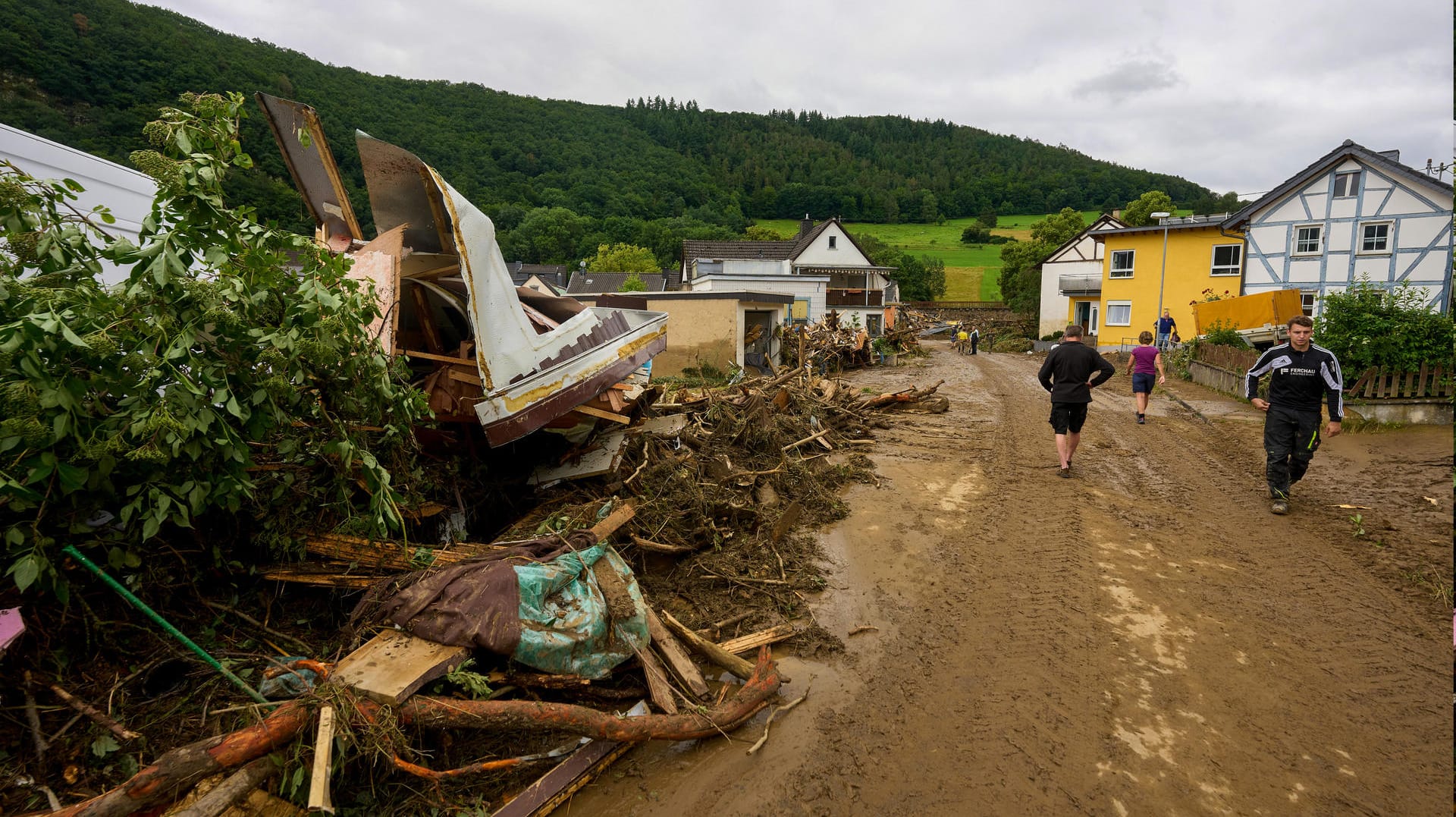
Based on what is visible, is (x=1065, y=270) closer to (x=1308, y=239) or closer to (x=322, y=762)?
(x=1308, y=239)

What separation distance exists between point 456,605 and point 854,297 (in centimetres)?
4455

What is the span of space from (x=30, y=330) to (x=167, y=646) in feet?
5.63

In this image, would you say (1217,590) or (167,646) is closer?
(167,646)

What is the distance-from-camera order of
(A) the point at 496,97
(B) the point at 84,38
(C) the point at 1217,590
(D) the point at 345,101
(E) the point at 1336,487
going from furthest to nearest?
(A) the point at 496,97, (D) the point at 345,101, (B) the point at 84,38, (E) the point at 1336,487, (C) the point at 1217,590

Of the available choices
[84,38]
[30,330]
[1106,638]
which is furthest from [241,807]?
[84,38]

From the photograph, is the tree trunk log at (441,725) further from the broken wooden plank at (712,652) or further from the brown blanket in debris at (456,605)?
the brown blanket in debris at (456,605)

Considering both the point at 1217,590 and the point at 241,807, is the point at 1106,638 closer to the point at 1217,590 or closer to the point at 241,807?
the point at 1217,590

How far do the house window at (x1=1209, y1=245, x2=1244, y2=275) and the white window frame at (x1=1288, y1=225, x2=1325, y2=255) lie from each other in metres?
2.14

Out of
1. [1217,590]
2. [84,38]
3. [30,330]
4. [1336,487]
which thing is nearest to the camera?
[30,330]

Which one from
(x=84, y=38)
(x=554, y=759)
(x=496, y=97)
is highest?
(x=496, y=97)

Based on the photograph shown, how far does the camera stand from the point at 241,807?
2.64 meters

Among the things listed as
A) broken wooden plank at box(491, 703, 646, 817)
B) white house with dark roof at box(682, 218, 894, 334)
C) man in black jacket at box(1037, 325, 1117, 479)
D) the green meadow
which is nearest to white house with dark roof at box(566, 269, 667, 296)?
white house with dark roof at box(682, 218, 894, 334)

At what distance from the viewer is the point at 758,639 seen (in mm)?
4418

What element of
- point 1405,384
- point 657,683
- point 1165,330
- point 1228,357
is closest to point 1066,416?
point 657,683
